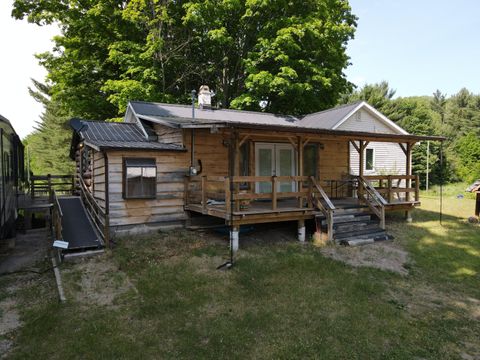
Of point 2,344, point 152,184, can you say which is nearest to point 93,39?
point 152,184

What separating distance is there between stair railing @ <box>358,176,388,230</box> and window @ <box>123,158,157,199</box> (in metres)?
7.00

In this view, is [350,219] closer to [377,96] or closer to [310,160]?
[310,160]

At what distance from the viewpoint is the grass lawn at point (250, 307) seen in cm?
478

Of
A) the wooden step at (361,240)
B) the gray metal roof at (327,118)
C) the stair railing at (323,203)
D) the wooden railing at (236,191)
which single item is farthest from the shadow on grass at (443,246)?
the gray metal roof at (327,118)

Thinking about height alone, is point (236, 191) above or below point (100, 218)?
above

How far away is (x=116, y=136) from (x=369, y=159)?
15.4 metres

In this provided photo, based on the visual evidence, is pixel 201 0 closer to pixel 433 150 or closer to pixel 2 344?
pixel 2 344

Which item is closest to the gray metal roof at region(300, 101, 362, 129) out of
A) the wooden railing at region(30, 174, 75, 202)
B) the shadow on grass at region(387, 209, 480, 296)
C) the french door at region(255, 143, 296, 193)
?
the french door at region(255, 143, 296, 193)

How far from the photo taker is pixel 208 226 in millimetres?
11289

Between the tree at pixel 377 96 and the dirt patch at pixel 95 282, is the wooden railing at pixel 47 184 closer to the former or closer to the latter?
the dirt patch at pixel 95 282

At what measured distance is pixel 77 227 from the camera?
34.4 feet

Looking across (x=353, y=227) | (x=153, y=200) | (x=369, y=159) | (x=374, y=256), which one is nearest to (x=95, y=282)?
(x=153, y=200)

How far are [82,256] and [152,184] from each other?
2973 mm

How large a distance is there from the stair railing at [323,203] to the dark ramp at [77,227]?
626 cm
